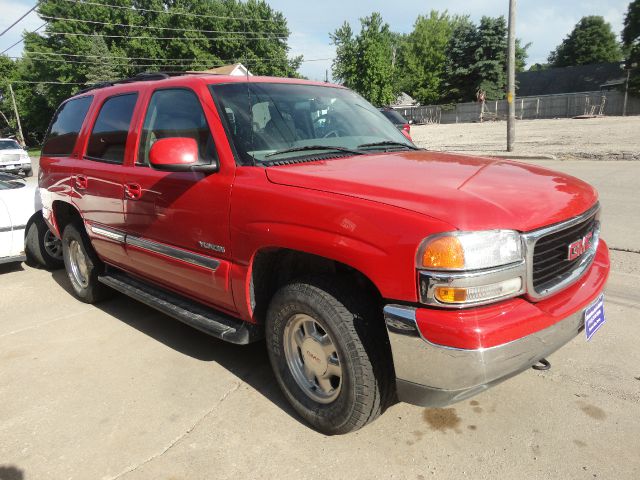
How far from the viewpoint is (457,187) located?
2.29m

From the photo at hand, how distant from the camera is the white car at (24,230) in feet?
18.7

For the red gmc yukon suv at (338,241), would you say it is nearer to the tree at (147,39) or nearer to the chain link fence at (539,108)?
the chain link fence at (539,108)

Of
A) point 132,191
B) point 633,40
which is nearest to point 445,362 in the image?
point 132,191

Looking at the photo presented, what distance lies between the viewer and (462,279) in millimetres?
1987

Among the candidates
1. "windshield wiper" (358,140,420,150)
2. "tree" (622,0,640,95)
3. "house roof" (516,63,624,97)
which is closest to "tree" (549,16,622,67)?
"house roof" (516,63,624,97)

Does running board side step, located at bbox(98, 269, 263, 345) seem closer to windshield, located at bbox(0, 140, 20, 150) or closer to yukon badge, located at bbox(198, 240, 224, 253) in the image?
yukon badge, located at bbox(198, 240, 224, 253)

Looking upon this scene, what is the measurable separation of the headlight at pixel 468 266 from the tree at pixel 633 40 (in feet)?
153

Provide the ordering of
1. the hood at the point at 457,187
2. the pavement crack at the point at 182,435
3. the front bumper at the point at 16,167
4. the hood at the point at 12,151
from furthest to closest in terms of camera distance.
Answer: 1. the hood at the point at 12,151
2. the front bumper at the point at 16,167
3. the pavement crack at the point at 182,435
4. the hood at the point at 457,187

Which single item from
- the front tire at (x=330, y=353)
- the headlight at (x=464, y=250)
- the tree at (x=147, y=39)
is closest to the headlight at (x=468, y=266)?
the headlight at (x=464, y=250)

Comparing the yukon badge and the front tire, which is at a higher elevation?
the yukon badge

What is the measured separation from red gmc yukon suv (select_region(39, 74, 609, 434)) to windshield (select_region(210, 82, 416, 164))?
0.01m

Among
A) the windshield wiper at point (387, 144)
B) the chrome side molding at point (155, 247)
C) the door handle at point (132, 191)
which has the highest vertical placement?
the windshield wiper at point (387, 144)

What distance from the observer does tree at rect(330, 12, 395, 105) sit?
39000 millimetres

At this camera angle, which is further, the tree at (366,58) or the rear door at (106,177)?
the tree at (366,58)
